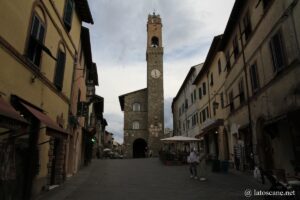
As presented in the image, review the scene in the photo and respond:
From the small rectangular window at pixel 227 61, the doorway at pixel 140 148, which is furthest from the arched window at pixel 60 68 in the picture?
the doorway at pixel 140 148

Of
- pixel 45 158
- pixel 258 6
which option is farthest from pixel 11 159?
pixel 258 6

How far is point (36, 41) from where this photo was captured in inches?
304

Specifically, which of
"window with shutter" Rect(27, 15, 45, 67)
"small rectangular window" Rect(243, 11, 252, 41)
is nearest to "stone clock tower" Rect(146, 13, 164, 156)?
"small rectangular window" Rect(243, 11, 252, 41)

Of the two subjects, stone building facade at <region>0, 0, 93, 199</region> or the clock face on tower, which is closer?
stone building facade at <region>0, 0, 93, 199</region>

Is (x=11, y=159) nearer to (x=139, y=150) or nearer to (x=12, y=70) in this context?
(x=12, y=70)

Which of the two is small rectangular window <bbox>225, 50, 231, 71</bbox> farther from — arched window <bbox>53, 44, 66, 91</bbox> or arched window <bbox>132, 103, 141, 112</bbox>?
arched window <bbox>132, 103, 141, 112</bbox>

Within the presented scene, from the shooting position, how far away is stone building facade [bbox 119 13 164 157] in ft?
134

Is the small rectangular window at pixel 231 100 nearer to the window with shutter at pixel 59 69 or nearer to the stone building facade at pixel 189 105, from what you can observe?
the stone building facade at pixel 189 105

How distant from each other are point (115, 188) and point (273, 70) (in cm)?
834

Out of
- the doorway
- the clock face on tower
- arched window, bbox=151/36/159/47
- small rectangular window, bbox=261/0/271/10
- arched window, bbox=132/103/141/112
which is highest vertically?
arched window, bbox=151/36/159/47

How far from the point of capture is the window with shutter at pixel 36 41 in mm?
7703

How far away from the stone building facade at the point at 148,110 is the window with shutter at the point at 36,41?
32.8 metres

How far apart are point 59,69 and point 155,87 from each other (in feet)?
107

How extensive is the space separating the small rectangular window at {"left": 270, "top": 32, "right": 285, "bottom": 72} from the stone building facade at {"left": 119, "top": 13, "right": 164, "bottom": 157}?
31156 mm
